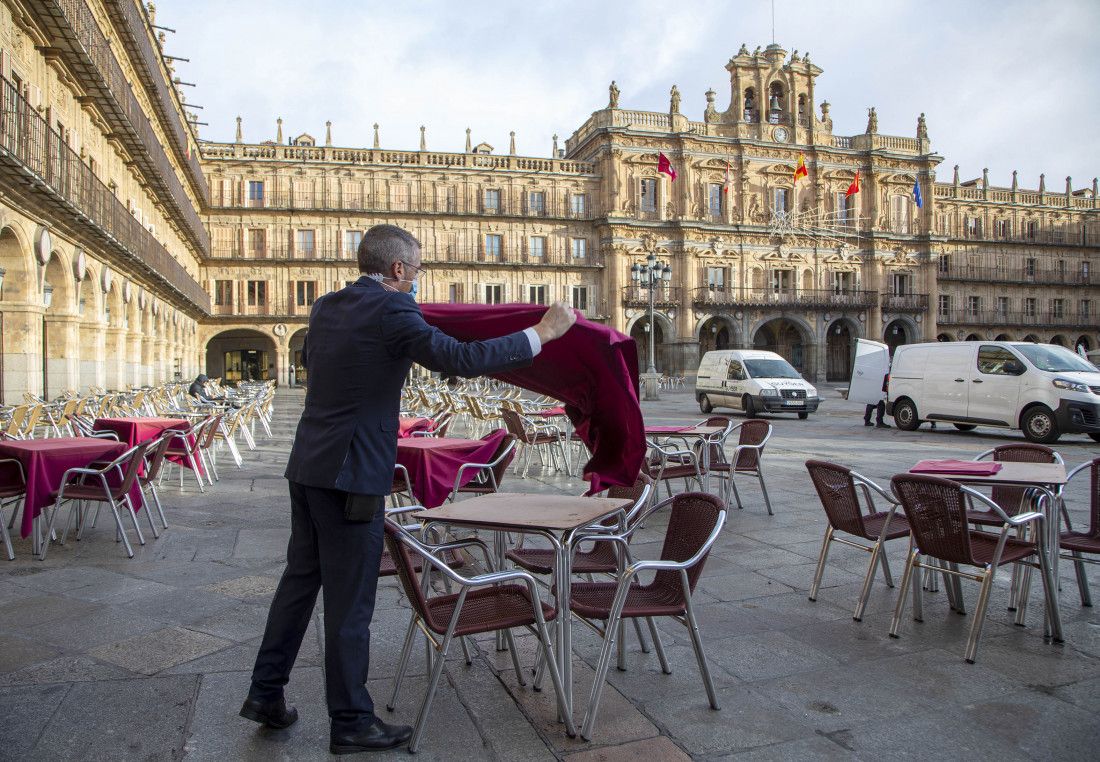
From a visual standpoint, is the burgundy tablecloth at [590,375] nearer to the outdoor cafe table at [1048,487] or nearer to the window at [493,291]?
the outdoor cafe table at [1048,487]

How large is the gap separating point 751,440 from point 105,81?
16.0 meters

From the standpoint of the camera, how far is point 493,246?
Answer: 42.8 metres

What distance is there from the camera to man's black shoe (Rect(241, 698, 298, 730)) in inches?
107

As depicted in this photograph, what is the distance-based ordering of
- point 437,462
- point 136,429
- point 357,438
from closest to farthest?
1. point 357,438
2. point 437,462
3. point 136,429

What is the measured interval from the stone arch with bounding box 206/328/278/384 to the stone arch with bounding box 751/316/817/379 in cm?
2596

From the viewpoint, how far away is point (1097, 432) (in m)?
12.4

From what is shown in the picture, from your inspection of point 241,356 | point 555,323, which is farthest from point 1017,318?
point 555,323

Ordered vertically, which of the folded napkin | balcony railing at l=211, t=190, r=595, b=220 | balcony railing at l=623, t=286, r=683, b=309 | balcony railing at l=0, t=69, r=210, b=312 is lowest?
the folded napkin

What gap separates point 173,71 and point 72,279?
19764 mm

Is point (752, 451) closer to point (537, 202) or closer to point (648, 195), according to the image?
point (537, 202)

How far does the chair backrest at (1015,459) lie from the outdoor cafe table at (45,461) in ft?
18.8

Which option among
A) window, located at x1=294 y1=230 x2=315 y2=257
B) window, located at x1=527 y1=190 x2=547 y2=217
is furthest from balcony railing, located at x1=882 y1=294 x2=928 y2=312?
window, located at x1=294 y1=230 x2=315 y2=257

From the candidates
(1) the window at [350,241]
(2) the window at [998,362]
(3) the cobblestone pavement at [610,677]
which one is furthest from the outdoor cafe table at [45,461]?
(1) the window at [350,241]

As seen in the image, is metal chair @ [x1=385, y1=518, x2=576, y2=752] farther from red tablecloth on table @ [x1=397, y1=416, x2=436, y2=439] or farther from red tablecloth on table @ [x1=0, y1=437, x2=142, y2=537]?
red tablecloth on table @ [x1=397, y1=416, x2=436, y2=439]
